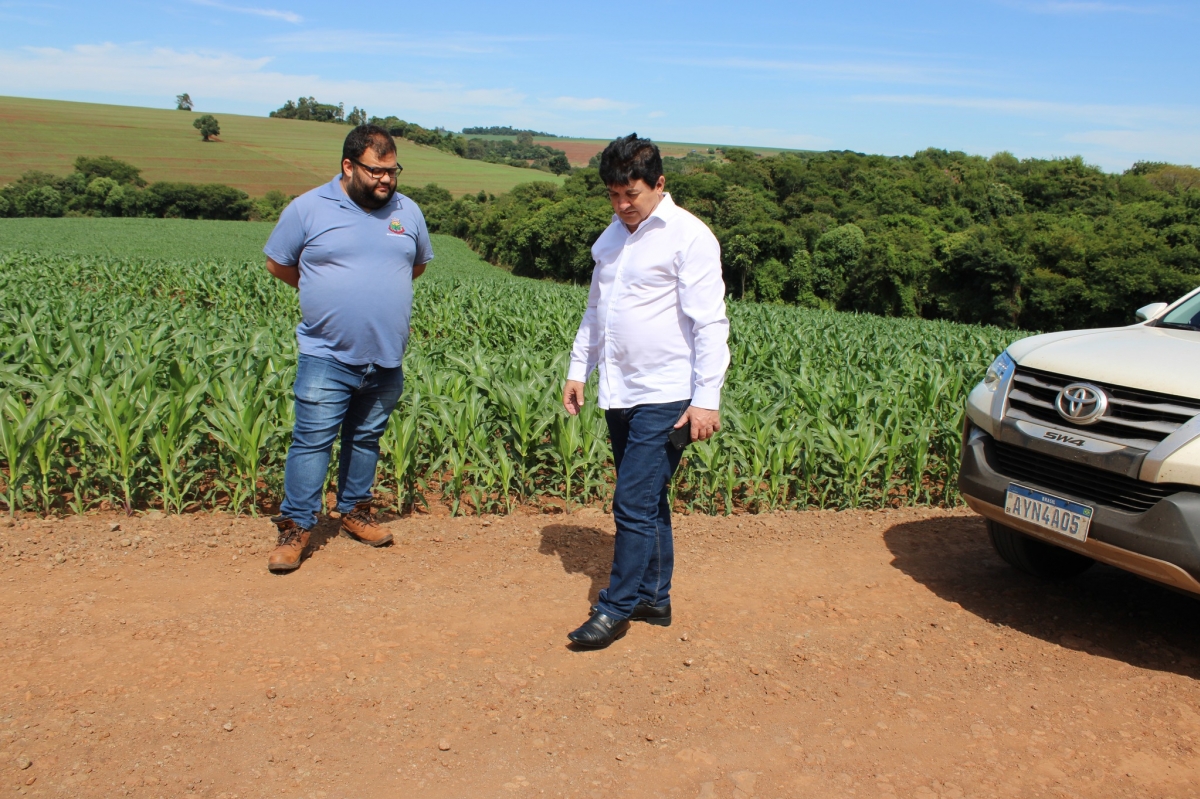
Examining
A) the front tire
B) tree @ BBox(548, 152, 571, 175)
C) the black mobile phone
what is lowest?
the front tire

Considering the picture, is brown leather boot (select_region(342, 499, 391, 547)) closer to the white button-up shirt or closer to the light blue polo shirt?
the light blue polo shirt

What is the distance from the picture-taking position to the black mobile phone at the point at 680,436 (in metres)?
3.44

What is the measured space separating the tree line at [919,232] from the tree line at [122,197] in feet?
54.1

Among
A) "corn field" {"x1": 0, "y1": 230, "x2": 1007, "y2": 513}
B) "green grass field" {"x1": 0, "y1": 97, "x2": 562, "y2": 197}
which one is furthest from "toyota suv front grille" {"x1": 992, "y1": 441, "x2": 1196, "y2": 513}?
"green grass field" {"x1": 0, "y1": 97, "x2": 562, "y2": 197}

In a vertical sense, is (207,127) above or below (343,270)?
above

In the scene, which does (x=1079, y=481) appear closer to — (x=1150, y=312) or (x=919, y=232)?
(x=1150, y=312)

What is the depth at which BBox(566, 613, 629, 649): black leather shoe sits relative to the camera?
11.4ft

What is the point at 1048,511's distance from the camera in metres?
3.70

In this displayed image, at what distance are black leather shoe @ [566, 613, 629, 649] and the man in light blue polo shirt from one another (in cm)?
155

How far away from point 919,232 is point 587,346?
59784mm

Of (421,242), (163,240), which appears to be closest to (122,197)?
(163,240)

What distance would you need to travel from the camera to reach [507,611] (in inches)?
153

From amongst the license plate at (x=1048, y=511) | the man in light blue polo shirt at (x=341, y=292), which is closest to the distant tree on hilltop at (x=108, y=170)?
the man in light blue polo shirt at (x=341, y=292)

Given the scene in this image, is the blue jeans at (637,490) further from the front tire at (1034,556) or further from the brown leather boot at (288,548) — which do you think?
the front tire at (1034,556)
